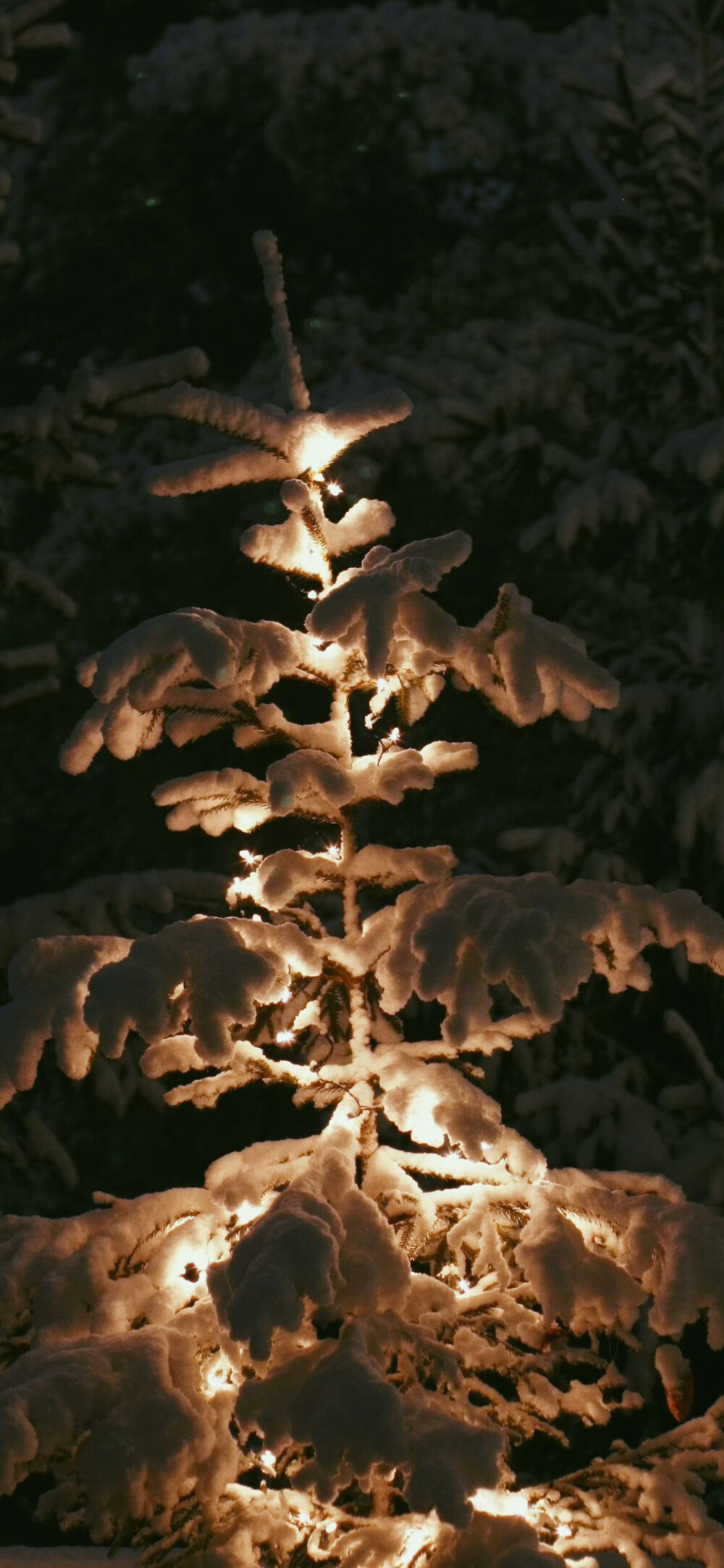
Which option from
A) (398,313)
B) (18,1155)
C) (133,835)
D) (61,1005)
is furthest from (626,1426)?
(398,313)

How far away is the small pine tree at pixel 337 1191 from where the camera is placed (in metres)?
2.30

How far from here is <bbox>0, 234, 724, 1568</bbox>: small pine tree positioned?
7.54ft

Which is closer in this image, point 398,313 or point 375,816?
point 375,816

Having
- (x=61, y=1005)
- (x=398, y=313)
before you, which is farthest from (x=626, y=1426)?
(x=398, y=313)

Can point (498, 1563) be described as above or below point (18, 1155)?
above

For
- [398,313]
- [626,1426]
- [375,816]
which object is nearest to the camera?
[626,1426]

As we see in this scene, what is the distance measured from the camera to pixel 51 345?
9.27m

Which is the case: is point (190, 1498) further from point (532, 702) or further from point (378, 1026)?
point (532, 702)

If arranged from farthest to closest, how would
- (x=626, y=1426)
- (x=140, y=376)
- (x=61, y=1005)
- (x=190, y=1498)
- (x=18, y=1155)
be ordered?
1. (x=626, y=1426)
2. (x=18, y=1155)
3. (x=140, y=376)
4. (x=190, y=1498)
5. (x=61, y=1005)

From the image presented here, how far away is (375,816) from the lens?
7.93 meters

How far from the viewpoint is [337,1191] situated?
2.68 metres

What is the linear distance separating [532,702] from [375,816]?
539 cm

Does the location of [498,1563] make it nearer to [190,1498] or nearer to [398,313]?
[190,1498]

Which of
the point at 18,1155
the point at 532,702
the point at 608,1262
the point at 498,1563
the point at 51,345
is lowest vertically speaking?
the point at 18,1155
